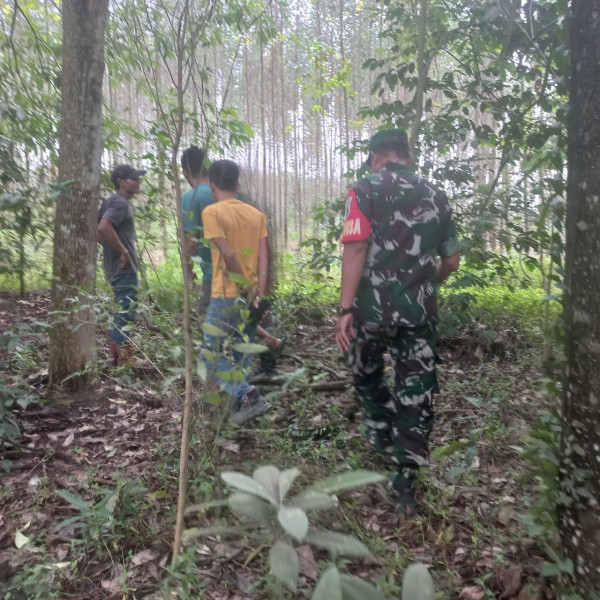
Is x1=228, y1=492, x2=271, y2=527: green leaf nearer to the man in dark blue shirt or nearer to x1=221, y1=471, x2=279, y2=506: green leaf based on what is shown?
x1=221, y1=471, x2=279, y2=506: green leaf

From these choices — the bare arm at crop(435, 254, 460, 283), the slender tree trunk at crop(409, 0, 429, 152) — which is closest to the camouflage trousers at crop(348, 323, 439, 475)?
the bare arm at crop(435, 254, 460, 283)

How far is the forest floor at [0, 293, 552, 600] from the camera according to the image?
1.76 metres

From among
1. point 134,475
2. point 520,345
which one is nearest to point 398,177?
point 134,475

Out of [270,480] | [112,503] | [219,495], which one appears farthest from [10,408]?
[270,480]

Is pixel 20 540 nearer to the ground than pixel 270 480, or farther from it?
nearer to the ground

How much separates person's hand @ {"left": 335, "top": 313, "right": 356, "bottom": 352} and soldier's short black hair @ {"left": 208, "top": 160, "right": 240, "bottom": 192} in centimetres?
118

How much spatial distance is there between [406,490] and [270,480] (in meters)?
→ 1.59

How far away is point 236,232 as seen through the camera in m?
2.92

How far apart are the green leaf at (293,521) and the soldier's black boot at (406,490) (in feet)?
5.36

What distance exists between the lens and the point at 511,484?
7.91 feet

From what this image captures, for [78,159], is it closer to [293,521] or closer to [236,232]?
[236,232]

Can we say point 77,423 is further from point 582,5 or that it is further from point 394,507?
point 582,5

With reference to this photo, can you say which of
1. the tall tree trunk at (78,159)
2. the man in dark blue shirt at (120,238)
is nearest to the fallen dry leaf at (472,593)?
the tall tree trunk at (78,159)

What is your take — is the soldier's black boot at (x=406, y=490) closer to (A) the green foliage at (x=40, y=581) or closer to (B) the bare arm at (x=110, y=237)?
(A) the green foliage at (x=40, y=581)
